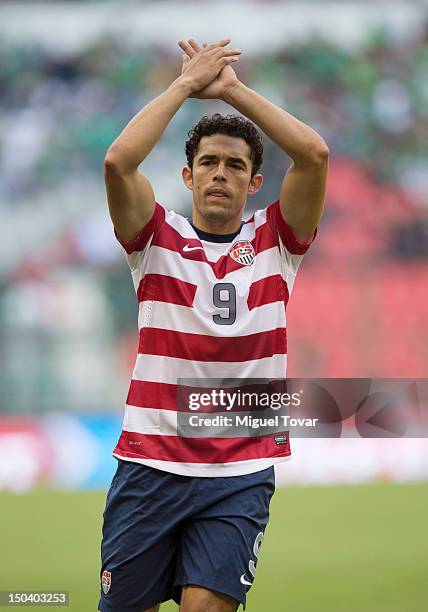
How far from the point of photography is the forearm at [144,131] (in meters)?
2.84

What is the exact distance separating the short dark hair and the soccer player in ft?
0.39

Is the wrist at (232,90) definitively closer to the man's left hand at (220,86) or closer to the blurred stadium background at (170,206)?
the man's left hand at (220,86)

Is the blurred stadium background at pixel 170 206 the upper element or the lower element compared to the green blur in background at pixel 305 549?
upper

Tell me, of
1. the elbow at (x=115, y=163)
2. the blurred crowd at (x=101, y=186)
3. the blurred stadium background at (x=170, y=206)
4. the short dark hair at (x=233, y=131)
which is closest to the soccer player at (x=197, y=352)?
the elbow at (x=115, y=163)

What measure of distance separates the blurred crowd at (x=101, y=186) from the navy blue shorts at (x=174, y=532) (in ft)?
27.3

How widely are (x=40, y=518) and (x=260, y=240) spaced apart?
5.07 metres

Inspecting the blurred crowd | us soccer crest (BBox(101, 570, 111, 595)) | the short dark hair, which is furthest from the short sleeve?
the blurred crowd

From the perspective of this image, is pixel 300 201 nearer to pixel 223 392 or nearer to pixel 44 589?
pixel 223 392

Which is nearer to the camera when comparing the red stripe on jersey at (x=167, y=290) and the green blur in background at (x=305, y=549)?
the red stripe on jersey at (x=167, y=290)

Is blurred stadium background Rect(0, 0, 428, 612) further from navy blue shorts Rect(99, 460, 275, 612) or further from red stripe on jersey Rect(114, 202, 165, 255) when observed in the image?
red stripe on jersey Rect(114, 202, 165, 255)

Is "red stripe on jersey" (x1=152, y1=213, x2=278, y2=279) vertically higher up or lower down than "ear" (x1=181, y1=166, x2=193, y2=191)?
lower down

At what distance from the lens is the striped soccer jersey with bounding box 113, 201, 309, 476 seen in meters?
2.86

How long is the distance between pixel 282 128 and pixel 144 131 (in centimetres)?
43

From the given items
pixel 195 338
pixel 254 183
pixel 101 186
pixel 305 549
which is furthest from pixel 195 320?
pixel 101 186
